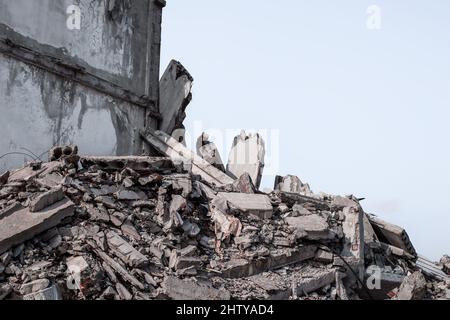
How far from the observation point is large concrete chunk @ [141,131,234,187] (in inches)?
367

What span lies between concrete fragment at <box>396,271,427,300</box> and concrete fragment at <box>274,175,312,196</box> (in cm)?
414

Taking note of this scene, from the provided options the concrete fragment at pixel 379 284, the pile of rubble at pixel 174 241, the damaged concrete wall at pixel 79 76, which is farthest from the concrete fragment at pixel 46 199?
the concrete fragment at pixel 379 284

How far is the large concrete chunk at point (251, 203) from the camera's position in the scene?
6422 millimetres

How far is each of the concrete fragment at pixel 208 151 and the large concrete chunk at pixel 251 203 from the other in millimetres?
3063

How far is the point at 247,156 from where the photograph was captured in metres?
10.1

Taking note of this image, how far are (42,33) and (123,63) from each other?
234 centimetres

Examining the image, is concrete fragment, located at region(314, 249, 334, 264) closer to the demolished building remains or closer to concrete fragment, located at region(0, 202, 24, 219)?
the demolished building remains

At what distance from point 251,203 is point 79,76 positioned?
Answer: 4.99 meters

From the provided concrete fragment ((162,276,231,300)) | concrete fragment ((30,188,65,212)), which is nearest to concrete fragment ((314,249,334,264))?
concrete fragment ((162,276,231,300))

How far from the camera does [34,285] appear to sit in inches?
165

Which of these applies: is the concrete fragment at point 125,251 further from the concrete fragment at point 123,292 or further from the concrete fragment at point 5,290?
the concrete fragment at point 5,290
